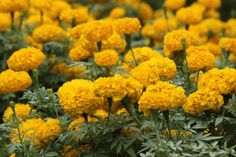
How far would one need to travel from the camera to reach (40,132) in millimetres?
3303

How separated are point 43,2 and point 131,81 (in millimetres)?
2499

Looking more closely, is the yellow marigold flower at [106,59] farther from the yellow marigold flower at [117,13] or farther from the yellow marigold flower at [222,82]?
the yellow marigold flower at [117,13]

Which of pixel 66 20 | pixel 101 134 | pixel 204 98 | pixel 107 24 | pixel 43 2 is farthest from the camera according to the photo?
pixel 43 2

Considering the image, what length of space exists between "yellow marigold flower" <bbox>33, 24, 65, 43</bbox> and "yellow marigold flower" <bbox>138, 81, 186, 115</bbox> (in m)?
2.22

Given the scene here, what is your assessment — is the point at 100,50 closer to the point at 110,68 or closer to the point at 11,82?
the point at 110,68

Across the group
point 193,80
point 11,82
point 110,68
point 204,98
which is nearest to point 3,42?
point 11,82

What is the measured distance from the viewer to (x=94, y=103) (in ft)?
9.89

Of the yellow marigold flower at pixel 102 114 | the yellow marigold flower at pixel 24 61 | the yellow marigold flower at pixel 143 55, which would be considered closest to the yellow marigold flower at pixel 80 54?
the yellow marigold flower at pixel 143 55

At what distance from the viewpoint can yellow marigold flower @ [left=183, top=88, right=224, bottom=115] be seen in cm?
296

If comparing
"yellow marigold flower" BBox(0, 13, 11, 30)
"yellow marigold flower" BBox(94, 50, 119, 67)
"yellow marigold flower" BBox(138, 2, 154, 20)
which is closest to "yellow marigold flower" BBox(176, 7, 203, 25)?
"yellow marigold flower" BBox(94, 50, 119, 67)

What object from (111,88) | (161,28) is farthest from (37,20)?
(111,88)

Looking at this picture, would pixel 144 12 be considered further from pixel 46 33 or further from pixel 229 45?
pixel 229 45

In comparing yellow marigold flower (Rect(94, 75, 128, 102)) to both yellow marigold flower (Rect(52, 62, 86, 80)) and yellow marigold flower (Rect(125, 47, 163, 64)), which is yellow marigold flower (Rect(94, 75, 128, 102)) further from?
yellow marigold flower (Rect(52, 62, 86, 80))

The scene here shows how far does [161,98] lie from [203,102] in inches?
10.8
